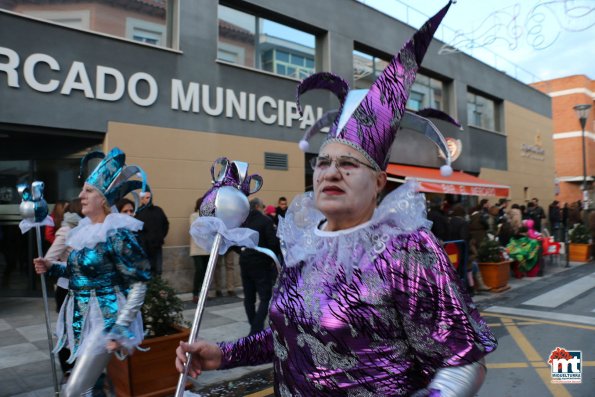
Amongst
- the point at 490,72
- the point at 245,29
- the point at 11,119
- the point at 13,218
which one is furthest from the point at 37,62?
the point at 490,72

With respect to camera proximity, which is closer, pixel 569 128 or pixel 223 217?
pixel 223 217

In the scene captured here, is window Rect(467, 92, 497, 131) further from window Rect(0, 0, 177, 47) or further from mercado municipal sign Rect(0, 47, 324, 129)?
window Rect(0, 0, 177, 47)

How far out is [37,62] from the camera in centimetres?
727

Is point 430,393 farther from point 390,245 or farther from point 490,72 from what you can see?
point 490,72

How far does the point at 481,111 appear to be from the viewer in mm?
19219

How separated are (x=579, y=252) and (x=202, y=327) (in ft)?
39.6

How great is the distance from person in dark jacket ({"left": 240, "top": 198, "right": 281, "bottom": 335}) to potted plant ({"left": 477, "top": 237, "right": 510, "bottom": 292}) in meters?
5.25

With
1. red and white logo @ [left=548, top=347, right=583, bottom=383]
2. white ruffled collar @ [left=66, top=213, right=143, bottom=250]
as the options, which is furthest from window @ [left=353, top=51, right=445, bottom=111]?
white ruffled collar @ [left=66, top=213, right=143, bottom=250]

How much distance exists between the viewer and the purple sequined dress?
4.01 ft

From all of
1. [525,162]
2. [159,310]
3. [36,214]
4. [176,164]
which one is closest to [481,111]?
[525,162]

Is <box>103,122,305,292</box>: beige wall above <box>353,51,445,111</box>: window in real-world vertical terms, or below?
below

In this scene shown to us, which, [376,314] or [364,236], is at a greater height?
[364,236]

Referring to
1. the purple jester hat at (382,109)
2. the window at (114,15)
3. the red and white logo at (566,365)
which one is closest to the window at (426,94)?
the window at (114,15)

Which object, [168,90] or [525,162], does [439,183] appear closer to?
[168,90]
